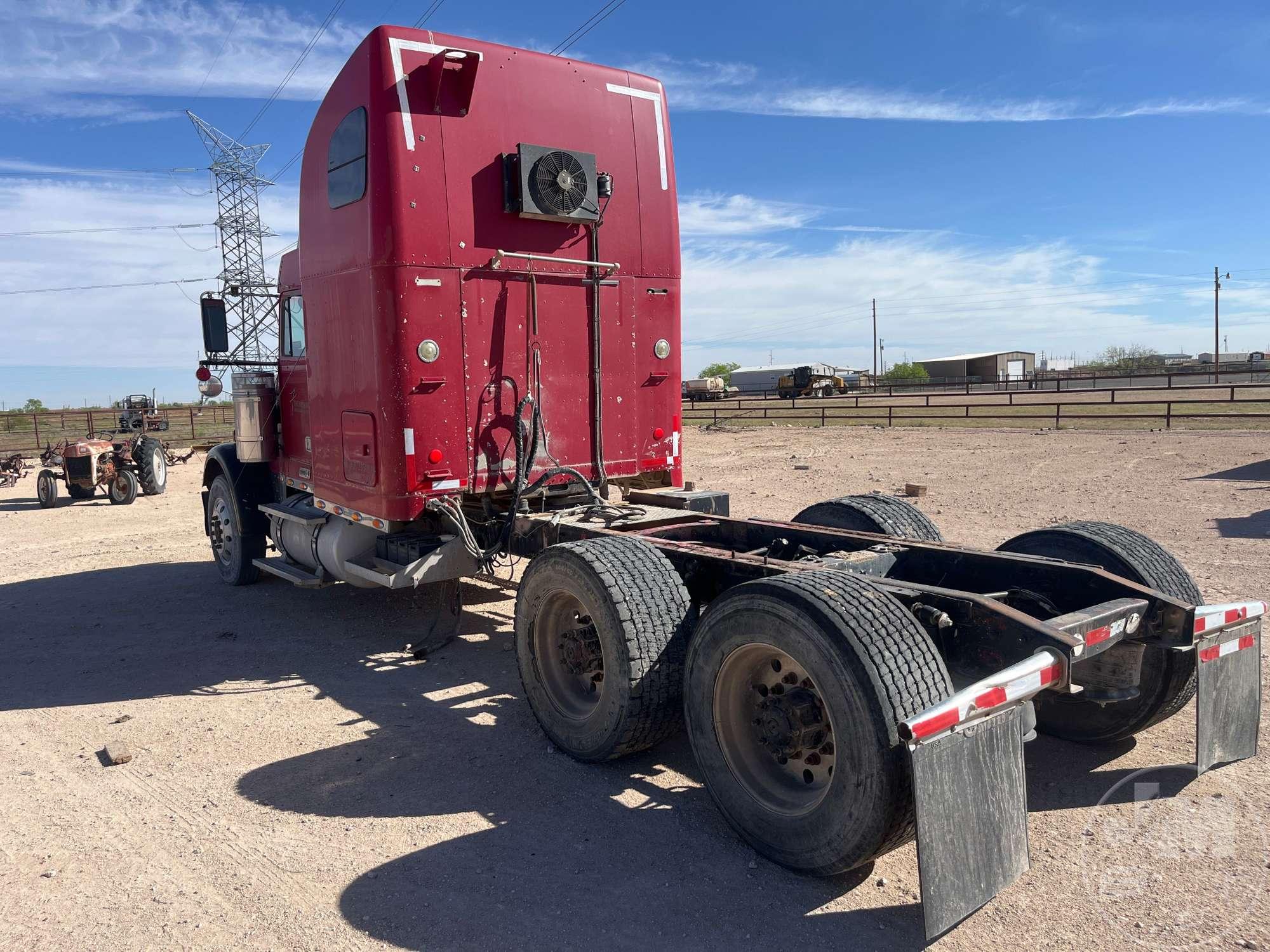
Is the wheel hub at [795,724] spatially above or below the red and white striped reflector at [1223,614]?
below

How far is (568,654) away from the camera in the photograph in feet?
14.8

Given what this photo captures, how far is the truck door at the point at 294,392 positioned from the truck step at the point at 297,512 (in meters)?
0.24

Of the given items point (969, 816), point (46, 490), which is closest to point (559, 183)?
point (969, 816)

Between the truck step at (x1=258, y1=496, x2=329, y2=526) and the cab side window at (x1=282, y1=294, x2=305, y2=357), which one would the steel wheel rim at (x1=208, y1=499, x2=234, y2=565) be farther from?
the cab side window at (x1=282, y1=294, x2=305, y2=357)

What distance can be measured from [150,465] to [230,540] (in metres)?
9.34

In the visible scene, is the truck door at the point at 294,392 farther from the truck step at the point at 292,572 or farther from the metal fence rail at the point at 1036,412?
the metal fence rail at the point at 1036,412

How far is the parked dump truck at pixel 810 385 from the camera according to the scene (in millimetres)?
55375

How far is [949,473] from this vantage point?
15.5 m

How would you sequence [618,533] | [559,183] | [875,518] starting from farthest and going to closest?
1. [559,183]
2. [875,518]
3. [618,533]

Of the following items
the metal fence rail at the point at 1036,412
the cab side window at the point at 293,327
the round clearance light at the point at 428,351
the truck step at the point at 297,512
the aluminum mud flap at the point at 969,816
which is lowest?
the aluminum mud flap at the point at 969,816

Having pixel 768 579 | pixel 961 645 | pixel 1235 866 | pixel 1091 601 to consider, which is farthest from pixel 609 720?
pixel 1235 866

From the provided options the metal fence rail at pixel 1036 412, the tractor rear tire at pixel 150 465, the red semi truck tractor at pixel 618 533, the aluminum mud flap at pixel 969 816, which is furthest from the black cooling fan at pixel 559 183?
the metal fence rail at pixel 1036 412

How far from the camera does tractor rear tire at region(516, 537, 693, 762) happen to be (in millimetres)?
4020
